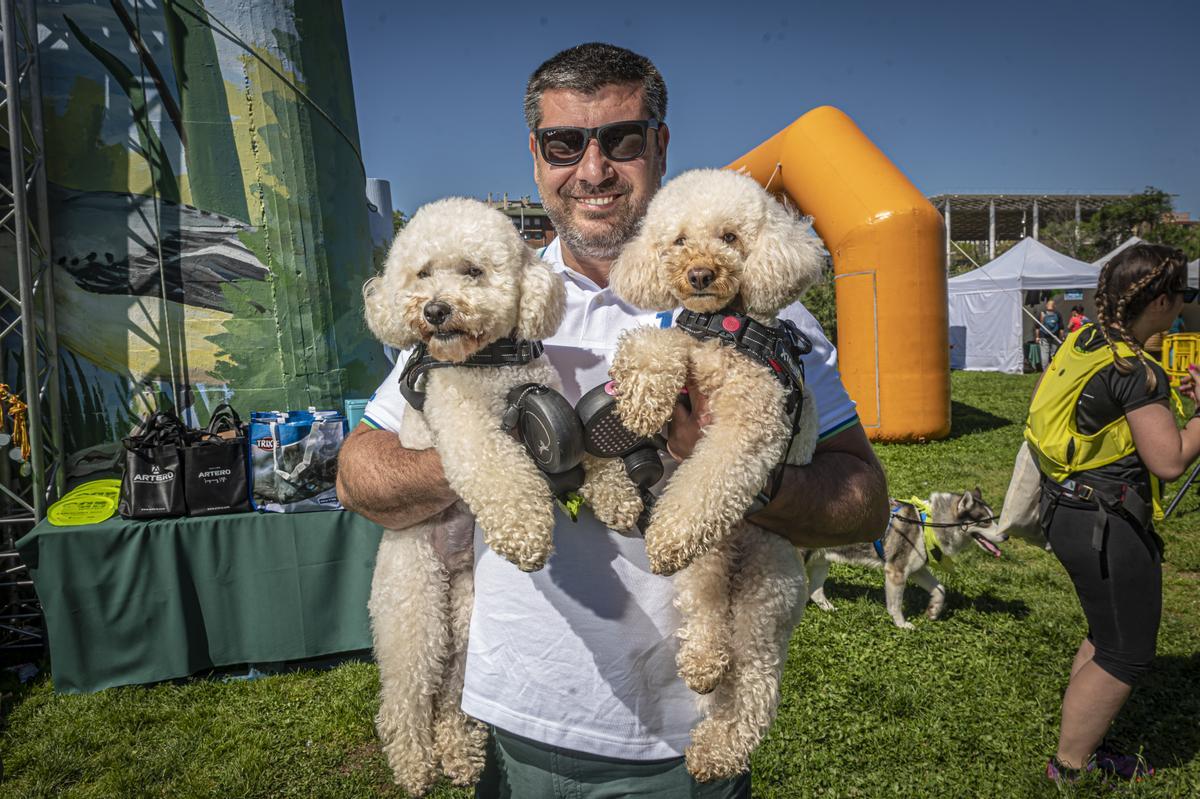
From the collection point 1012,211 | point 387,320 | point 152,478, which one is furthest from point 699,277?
point 1012,211

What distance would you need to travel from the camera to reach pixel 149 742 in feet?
13.2

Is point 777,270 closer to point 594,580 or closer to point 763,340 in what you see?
point 763,340

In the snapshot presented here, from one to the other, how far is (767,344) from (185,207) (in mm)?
5276

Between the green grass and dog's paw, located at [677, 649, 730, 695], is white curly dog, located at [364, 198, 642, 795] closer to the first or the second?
dog's paw, located at [677, 649, 730, 695]

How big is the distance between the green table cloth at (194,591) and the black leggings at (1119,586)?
158 inches

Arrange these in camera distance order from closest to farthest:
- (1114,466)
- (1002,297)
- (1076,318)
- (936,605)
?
1. (1114,466)
2. (936,605)
3. (1076,318)
4. (1002,297)

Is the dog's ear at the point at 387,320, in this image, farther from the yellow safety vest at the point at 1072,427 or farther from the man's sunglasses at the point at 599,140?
the yellow safety vest at the point at 1072,427

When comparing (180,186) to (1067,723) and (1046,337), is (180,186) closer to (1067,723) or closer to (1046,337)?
(1067,723)

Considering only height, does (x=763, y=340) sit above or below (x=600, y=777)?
above

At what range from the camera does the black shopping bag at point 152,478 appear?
440 cm

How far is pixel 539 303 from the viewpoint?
1.63 m

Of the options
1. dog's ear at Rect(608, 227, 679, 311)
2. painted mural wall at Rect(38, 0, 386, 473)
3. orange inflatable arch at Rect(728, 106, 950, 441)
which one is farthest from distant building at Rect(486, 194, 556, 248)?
orange inflatable arch at Rect(728, 106, 950, 441)

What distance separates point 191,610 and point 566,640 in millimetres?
4105

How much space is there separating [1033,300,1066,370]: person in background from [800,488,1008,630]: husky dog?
16.1 m
